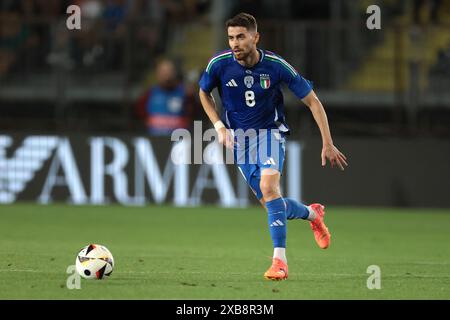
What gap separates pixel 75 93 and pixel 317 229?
29.3 ft

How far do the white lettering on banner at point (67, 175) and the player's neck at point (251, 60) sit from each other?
8566mm

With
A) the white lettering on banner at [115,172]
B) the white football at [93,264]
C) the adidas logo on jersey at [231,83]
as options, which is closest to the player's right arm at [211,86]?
the adidas logo on jersey at [231,83]

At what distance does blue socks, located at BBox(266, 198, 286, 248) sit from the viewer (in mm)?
9586

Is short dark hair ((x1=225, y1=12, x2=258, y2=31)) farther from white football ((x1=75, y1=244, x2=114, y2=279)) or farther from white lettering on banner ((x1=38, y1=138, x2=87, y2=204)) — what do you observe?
white lettering on banner ((x1=38, y1=138, x2=87, y2=204))

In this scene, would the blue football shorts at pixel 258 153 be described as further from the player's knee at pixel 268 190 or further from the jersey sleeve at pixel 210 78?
the jersey sleeve at pixel 210 78

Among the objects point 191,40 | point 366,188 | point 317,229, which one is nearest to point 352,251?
point 317,229

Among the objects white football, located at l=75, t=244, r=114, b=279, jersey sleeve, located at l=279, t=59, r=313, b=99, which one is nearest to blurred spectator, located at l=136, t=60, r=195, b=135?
jersey sleeve, located at l=279, t=59, r=313, b=99

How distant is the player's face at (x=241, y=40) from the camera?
9578 mm

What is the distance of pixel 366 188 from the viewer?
18.1 metres

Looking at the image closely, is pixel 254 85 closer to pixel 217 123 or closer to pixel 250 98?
pixel 250 98

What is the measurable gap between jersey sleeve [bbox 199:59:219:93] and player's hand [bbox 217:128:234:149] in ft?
1.70

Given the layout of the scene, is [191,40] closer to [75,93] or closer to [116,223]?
[75,93]

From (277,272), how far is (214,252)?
2.63m

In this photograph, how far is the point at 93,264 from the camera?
29.7 feet
